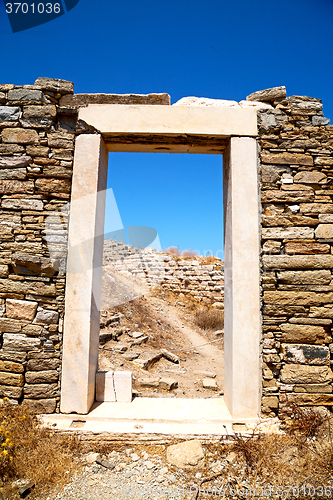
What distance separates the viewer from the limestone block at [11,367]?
349 cm

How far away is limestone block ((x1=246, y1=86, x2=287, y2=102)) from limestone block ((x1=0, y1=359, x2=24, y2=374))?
414 centimetres

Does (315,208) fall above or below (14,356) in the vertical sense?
above

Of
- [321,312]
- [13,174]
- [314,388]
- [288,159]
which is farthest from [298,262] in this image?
[13,174]

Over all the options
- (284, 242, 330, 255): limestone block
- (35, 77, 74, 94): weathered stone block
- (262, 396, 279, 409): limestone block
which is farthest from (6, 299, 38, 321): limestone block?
(284, 242, 330, 255): limestone block

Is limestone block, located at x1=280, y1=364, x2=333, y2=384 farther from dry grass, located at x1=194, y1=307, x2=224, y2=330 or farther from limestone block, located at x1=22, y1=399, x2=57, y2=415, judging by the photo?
dry grass, located at x1=194, y1=307, x2=224, y2=330

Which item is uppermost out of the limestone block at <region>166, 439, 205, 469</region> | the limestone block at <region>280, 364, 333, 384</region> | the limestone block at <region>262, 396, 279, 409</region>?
the limestone block at <region>280, 364, 333, 384</region>

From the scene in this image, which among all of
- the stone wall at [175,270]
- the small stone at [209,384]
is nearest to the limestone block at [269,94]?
the small stone at [209,384]

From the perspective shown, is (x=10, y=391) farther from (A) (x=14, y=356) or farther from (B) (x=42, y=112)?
(B) (x=42, y=112)

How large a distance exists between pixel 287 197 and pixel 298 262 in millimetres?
749

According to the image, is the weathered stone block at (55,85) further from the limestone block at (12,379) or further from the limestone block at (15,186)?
the limestone block at (12,379)

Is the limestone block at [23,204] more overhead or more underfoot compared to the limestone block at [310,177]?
more underfoot

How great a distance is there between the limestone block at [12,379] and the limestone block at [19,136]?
8.64 ft

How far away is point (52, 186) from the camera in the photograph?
3.66 metres

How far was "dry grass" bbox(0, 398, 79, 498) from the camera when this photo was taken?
2.68 m
